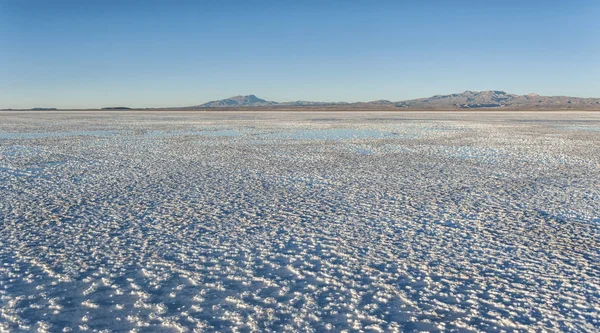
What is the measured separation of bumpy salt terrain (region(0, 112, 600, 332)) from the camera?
125 inches

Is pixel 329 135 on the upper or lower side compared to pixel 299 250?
upper

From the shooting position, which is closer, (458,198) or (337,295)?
(337,295)

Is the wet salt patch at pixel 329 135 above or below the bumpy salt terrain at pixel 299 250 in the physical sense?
above

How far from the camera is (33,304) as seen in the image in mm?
3307

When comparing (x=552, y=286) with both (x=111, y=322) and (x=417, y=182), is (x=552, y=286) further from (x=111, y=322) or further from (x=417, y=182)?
(x=417, y=182)

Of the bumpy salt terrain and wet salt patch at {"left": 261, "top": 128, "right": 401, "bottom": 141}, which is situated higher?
wet salt patch at {"left": 261, "top": 128, "right": 401, "bottom": 141}

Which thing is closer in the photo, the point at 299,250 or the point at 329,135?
the point at 299,250

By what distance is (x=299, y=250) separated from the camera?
4496mm

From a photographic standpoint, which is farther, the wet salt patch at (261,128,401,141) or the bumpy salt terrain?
Answer: the wet salt patch at (261,128,401,141)

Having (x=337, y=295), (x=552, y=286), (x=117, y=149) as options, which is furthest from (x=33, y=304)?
(x=117, y=149)

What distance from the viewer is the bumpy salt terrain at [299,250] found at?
10.4ft

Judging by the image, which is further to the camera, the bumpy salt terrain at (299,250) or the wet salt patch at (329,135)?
the wet salt patch at (329,135)

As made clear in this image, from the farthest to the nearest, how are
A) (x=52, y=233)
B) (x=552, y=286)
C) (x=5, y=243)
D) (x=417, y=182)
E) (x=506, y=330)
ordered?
(x=417, y=182) → (x=52, y=233) → (x=5, y=243) → (x=552, y=286) → (x=506, y=330)

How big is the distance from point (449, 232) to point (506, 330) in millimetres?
2133
